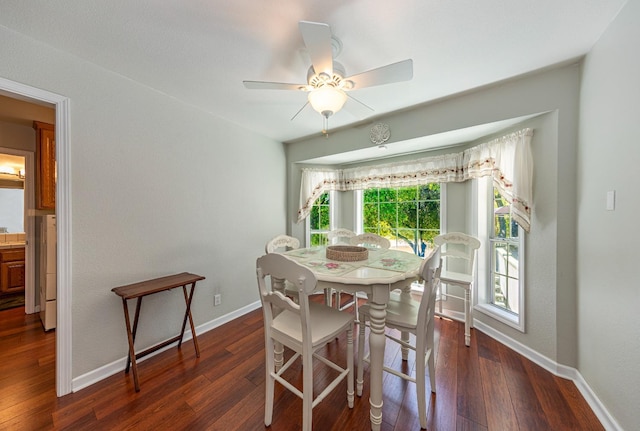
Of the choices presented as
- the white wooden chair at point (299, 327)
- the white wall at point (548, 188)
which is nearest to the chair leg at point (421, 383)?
the white wooden chair at point (299, 327)

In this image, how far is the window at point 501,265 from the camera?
2.12 m

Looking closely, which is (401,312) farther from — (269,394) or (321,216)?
(321,216)

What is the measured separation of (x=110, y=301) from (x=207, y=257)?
0.84 metres

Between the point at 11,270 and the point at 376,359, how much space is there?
16.6ft

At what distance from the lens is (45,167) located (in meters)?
2.53

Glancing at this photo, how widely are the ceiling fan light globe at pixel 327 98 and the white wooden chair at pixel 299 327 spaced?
3.20 ft

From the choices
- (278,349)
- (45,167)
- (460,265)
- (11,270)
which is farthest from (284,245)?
(11,270)

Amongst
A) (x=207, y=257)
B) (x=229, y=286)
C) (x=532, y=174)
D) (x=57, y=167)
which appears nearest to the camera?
(x=57, y=167)

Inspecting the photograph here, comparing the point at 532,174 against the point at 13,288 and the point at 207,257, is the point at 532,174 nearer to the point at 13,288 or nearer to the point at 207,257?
the point at 207,257

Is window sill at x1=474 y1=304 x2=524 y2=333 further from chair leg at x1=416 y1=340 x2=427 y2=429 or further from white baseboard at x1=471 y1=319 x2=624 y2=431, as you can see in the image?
chair leg at x1=416 y1=340 x2=427 y2=429

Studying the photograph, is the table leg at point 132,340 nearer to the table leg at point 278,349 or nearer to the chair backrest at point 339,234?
the table leg at point 278,349

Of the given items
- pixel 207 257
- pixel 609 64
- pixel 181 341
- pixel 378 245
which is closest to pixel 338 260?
pixel 378 245

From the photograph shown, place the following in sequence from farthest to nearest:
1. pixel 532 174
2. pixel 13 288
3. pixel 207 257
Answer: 1. pixel 13 288
2. pixel 207 257
3. pixel 532 174

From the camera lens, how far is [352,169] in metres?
3.56
